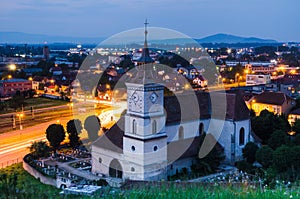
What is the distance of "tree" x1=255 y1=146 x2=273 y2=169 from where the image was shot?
61.5 feet

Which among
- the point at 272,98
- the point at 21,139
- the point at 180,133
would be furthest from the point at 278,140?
the point at 21,139

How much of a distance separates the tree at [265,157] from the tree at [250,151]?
131 cm

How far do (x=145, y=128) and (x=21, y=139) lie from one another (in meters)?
12.9

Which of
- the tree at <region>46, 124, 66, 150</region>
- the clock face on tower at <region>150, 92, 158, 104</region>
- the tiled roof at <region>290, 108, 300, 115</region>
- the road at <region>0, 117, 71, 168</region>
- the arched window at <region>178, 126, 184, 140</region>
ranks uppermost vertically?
the clock face on tower at <region>150, 92, 158, 104</region>

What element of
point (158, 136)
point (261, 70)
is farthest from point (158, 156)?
point (261, 70)

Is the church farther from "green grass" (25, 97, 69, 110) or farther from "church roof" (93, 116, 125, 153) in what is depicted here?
"green grass" (25, 97, 69, 110)

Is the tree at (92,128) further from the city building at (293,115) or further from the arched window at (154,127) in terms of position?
the city building at (293,115)

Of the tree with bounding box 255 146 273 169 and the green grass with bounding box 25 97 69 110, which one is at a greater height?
the tree with bounding box 255 146 273 169

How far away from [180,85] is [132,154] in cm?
3171

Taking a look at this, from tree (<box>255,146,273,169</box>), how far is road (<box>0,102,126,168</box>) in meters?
12.5

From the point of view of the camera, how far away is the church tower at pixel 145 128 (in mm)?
18266

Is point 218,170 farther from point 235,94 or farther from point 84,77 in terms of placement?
point 84,77

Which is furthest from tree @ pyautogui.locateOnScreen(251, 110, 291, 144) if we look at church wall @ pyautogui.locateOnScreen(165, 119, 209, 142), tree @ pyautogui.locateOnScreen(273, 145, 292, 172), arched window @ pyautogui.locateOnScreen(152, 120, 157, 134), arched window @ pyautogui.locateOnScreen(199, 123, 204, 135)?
arched window @ pyautogui.locateOnScreen(152, 120, 157, 134)

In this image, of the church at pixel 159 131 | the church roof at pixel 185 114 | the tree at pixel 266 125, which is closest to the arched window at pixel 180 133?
the church at pixel 159 131
